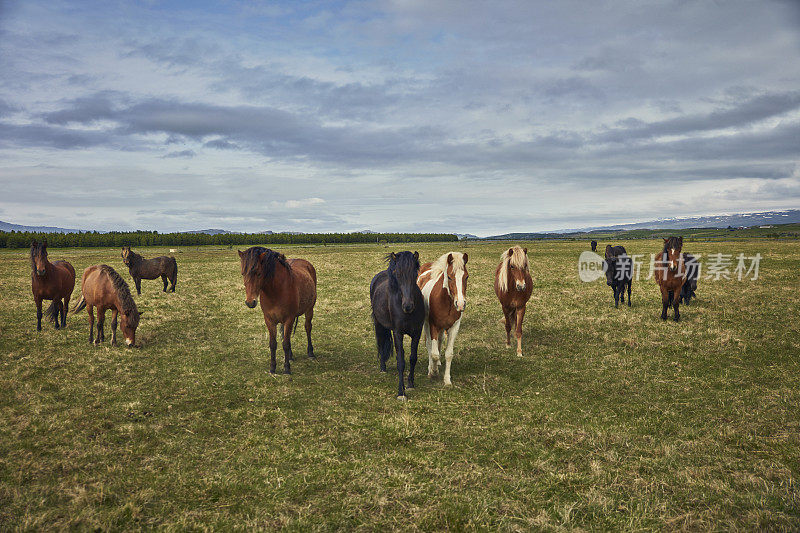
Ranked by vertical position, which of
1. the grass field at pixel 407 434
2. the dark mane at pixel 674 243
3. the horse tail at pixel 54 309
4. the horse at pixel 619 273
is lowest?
the grass field at pixel 407 434

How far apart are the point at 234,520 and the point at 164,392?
4.95 metres

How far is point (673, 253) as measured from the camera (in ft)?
44.5

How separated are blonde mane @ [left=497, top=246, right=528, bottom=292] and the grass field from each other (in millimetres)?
1921

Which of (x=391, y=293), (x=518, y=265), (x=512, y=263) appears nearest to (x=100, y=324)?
(x=391, y=293)

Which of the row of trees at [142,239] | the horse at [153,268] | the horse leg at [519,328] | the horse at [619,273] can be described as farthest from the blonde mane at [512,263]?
the row of trees at [142,239]

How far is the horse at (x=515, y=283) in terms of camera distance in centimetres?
1030

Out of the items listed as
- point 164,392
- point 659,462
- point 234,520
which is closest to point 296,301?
point 164,392

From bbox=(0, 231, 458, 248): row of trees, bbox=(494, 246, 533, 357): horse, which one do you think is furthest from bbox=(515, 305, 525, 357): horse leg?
bbox=(0, 231, 458, 248): row of trees

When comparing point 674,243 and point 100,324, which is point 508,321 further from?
point 100,324

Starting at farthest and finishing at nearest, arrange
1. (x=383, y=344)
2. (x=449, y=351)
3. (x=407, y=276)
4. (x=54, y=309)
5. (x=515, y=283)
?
1. (x=54, y=309)
2. (x=515, y=283)
3. (x=383, y=344)
4. (x=449, y=351)
5. (x=407, y=276)

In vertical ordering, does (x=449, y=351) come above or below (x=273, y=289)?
below

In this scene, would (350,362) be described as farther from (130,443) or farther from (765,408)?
(765,408)

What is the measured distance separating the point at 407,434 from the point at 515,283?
5.81 meters

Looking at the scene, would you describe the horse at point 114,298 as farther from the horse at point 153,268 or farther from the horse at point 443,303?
the horse at point 153,268
